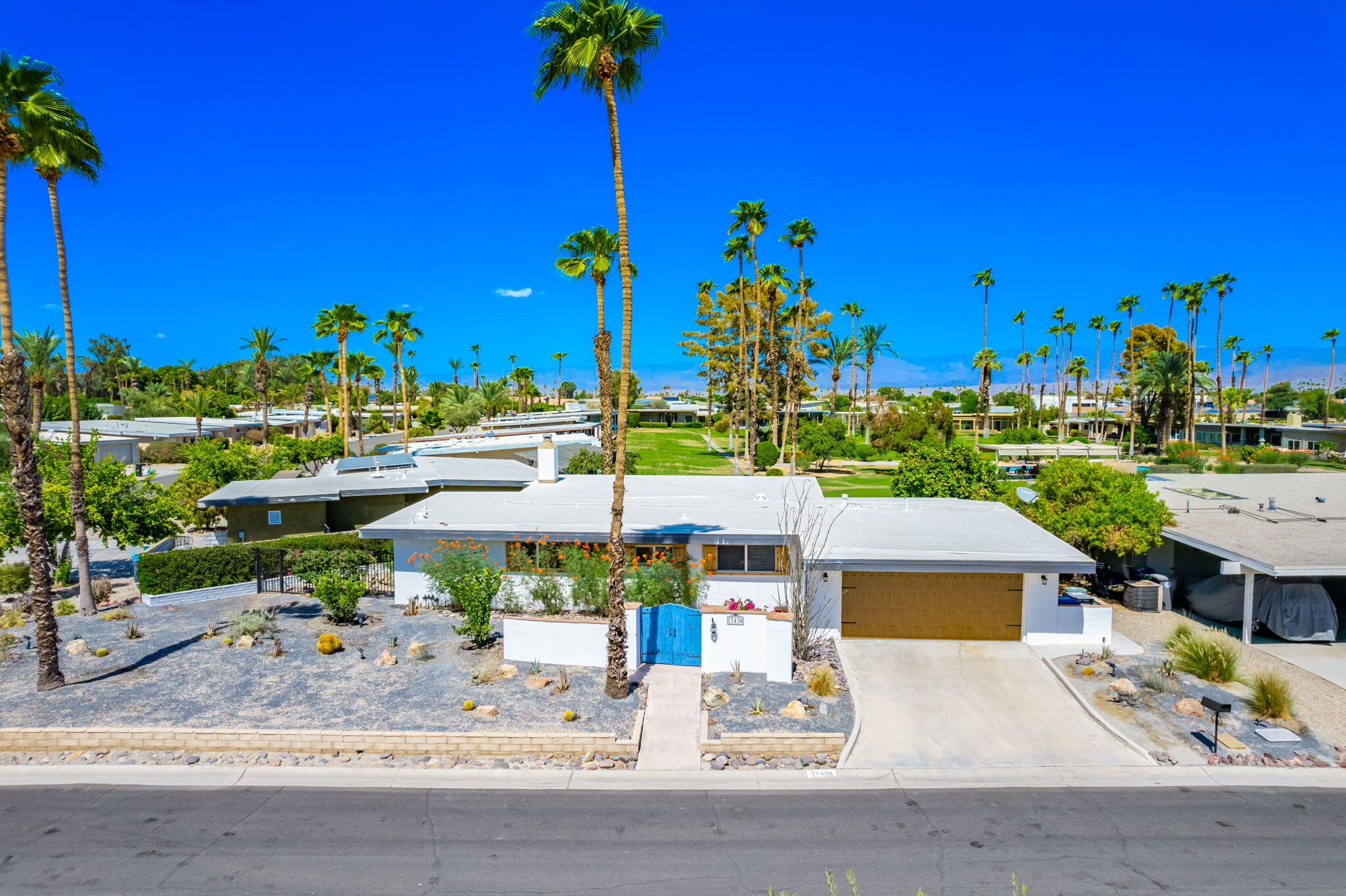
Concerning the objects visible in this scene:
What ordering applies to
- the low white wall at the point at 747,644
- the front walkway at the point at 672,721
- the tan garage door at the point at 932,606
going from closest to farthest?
the front walkway at the point at 672,721
the low white wall at the point at 747,644
the tan garage door at the point at 932,606

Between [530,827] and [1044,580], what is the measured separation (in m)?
13.9

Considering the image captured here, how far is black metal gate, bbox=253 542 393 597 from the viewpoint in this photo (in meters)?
22.2

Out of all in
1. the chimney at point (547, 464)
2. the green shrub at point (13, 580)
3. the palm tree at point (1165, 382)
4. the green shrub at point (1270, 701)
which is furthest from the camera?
the palm tree at point (1165, 382)

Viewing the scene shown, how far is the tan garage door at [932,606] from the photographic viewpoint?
19.0 m

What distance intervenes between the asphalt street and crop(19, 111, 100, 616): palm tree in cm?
1028

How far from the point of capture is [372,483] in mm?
29781

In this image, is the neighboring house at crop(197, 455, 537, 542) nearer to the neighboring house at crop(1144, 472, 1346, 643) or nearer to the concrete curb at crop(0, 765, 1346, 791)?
the concrete curb at crop(0, 765, 1346, 791)

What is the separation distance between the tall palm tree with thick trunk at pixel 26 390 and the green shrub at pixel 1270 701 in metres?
23.4

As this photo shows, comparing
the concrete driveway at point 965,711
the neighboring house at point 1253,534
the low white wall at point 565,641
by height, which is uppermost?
the neighboring house at point 1253,534

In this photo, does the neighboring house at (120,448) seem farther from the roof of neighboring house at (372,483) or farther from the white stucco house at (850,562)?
the white stucco house at (850,562)

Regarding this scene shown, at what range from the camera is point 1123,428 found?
91.3 metres

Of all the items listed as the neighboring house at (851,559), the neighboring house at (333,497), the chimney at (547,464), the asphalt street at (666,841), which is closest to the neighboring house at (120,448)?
the neighboring house at (333,497)

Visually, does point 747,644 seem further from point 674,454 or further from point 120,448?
point 120,448

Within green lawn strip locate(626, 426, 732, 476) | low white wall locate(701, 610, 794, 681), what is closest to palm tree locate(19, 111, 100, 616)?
low white wall locate(701, 610, 794, 681)
